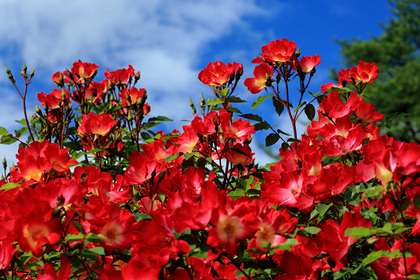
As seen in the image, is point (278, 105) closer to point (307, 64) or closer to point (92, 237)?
point (307, 64)

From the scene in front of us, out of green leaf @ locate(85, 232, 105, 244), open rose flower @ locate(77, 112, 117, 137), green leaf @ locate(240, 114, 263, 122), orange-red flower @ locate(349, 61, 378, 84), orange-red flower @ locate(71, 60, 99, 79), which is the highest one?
orange-red flower @ locate(71, 60, 99, 79)

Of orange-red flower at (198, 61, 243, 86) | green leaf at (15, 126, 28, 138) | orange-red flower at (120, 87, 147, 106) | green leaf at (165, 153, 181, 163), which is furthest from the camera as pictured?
green leaf at (15, 126, 28, 138)

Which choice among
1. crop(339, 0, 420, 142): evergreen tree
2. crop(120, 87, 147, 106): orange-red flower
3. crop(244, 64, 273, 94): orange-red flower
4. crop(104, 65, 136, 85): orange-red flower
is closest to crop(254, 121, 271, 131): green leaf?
crop(244, 64, 273, 94): orange-red flower

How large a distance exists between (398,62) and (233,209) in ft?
76.8

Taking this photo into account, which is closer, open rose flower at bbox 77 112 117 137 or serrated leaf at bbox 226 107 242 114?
serrated leaf at bbox 226 107 242 114

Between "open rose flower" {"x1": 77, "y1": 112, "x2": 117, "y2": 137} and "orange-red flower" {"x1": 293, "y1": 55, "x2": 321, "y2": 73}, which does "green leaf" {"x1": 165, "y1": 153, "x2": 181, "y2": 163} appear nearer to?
"open rose flower" {"x1": 77, "y1": 112, "x2": 117, "y2": 137}

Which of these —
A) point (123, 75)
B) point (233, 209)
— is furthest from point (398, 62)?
point (233, 209)

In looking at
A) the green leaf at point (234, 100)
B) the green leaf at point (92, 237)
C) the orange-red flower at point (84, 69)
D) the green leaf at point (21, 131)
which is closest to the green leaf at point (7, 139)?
the green leaf at point (21, 131)

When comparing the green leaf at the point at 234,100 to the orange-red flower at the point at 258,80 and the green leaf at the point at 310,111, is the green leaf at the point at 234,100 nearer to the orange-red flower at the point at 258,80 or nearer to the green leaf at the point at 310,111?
the orange-red flower at the point at 258,80

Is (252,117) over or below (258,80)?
below

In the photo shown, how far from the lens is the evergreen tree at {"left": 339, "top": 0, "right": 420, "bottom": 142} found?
1841 cm

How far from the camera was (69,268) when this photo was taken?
47.1 inches

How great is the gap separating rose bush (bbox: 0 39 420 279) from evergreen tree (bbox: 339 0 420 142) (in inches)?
672

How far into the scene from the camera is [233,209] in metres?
1.05
